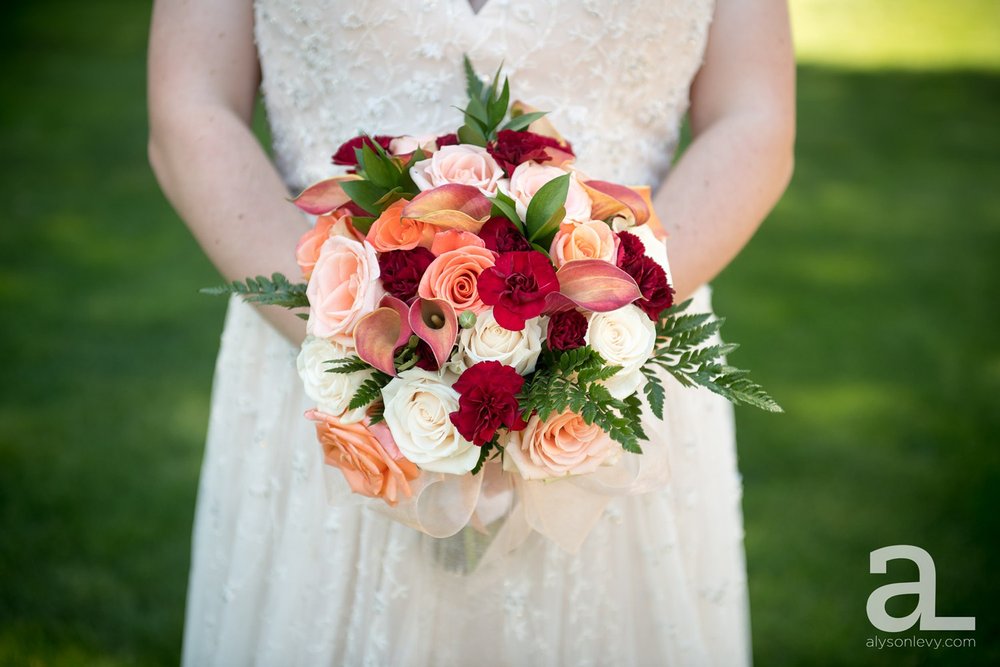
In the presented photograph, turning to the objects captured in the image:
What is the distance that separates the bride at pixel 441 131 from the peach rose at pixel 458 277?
1.50ft

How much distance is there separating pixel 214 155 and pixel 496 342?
2.42ft

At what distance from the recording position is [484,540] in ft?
5.17

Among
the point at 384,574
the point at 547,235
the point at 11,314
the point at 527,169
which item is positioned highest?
the point at 11,314

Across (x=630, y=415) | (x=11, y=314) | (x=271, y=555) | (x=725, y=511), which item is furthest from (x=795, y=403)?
(x=11, y=314)

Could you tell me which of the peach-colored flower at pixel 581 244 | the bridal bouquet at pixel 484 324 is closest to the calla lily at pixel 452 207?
the bridal bouquet at pixel 484 324

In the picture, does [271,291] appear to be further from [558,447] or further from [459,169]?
[558,447]

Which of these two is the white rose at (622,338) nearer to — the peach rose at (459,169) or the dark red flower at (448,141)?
the peach rose at (459,169)

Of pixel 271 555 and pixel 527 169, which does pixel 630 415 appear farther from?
pixel 271 555

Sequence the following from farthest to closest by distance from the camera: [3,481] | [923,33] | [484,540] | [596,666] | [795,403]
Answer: [923,33], [795,403], [3,481], [596,666], [484,540]

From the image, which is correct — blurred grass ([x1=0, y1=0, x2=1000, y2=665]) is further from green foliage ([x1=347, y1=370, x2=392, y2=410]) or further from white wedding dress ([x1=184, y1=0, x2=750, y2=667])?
green foliage ([x1=347, y1=370, x2=392, y2=410])

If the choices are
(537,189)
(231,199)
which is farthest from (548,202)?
(231,199)

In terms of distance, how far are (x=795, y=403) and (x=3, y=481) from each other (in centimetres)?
347

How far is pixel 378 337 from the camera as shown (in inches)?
49.2

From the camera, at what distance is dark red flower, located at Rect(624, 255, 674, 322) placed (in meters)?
1.26
